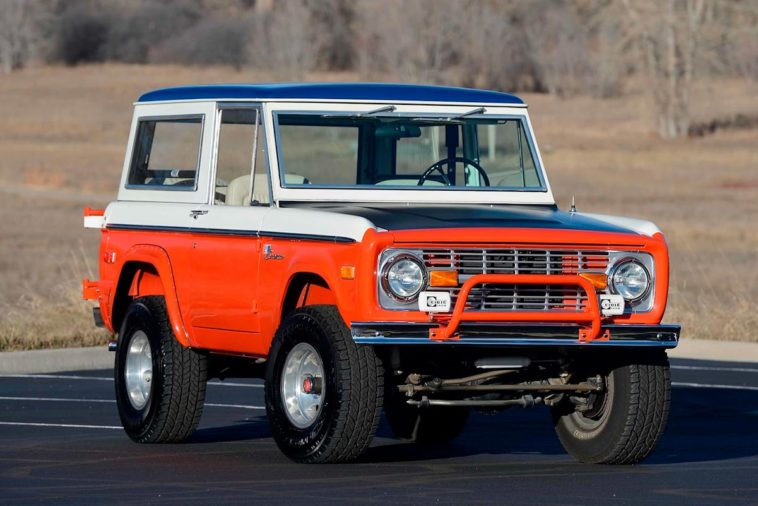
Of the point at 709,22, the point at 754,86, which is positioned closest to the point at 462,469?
the point at 709,22

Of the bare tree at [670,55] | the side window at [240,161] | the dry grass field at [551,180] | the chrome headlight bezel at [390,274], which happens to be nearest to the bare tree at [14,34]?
the dry grass field at [551,180]

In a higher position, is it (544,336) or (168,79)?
(168,79)

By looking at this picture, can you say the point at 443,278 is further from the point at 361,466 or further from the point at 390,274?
the point at 361,466

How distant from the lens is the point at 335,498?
9.12 meters

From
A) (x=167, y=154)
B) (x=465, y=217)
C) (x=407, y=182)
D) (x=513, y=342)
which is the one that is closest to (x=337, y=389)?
(x=513, y=342)

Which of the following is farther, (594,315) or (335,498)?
(594,315)

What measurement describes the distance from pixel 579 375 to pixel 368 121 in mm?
2204

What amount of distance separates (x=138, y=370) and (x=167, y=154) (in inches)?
57.0

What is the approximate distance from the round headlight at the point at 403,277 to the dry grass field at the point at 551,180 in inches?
324

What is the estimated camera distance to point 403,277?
970 centimetres

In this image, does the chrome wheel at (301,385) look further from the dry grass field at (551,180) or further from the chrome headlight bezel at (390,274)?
the dry grass field at (551,180)

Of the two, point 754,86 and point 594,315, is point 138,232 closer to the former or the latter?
point 594,315

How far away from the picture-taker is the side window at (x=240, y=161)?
11164 mm

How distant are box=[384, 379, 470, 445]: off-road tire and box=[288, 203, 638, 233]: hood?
165 centimetres
